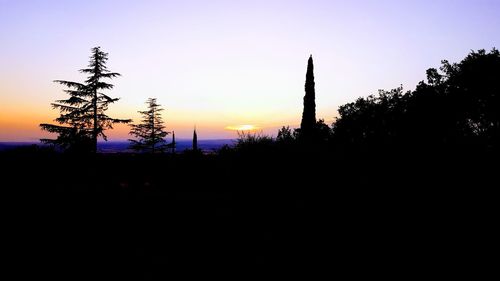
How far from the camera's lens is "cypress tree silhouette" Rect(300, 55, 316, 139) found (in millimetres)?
25234

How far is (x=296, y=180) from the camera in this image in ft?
37.3

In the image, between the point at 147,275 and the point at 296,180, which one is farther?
the point at 296,180

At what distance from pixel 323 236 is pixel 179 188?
228 inches

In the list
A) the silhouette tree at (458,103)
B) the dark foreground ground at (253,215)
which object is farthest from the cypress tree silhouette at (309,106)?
the dark foreground ground at (253,215)

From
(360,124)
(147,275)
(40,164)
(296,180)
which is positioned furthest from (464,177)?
(360,124)

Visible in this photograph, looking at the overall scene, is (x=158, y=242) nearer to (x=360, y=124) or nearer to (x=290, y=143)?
(x=290, y=143)

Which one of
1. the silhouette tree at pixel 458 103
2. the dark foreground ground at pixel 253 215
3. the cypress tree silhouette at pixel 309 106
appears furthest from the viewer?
the silhouette tree at pixel 458 103

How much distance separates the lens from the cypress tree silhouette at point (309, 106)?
2523 centimetres

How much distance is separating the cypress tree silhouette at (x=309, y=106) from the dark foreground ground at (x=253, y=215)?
1197cm

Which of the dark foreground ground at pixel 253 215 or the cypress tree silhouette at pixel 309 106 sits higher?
the cypress tree silhouette at pixel 309 106

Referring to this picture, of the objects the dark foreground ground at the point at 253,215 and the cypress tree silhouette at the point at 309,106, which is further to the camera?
the cypress tree silhouette at the point at 309,106

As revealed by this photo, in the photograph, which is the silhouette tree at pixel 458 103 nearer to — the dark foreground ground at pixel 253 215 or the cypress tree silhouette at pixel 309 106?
the cypress tree silhouette at pixel 309 106

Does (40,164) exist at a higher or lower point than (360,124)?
lower

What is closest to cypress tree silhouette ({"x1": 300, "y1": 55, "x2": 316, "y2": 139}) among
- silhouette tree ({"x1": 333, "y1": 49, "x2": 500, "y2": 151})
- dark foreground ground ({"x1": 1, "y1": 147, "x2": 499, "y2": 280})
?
silhouette tree ({"x1": 333, "y1": 49, "x2": 500, "y2": 151})
